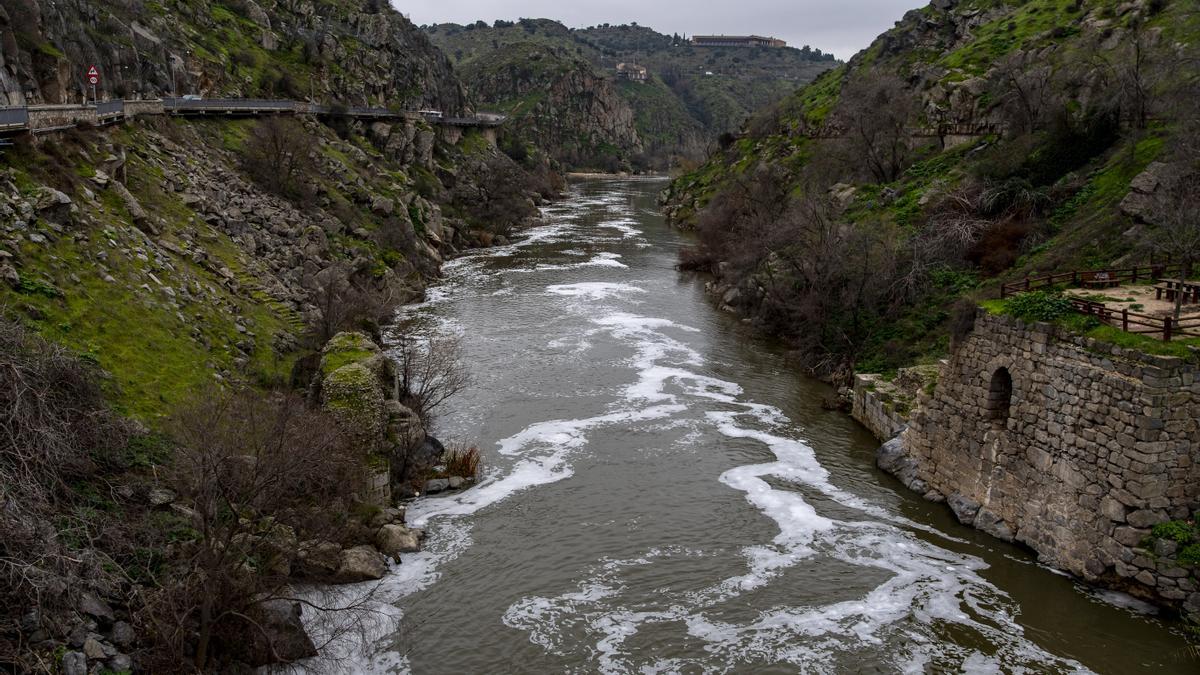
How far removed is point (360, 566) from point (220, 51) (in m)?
60.8

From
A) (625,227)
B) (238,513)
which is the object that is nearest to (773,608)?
(238,513)

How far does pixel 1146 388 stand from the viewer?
53.6 ft

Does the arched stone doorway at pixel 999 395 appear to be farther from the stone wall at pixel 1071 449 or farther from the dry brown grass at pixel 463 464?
the dry brown grass at pixel 463 464

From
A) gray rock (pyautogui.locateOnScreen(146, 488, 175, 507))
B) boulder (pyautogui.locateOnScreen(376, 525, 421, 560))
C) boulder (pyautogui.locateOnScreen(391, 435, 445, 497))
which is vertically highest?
gray rock (pyautogui.locateOnScreen(146, 488, 175, 507))

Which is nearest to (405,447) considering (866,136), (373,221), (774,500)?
(774,500)

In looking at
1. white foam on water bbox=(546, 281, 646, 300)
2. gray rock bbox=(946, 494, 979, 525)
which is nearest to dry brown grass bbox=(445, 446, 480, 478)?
gray rock bbox=(946, 494, 979, 525)

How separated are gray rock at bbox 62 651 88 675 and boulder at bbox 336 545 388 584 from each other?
6.24 meters

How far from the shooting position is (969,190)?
121 feet

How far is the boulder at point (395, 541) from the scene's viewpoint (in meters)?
18.5

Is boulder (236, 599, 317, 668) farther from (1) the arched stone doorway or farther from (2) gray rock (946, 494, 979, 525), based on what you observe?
(1) the arched stone doorway

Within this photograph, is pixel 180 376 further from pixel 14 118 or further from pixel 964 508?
pixel 964 508

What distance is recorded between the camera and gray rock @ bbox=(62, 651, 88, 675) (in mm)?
10453

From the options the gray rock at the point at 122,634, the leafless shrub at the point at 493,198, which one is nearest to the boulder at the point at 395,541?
the gray rock at the point at 122,634

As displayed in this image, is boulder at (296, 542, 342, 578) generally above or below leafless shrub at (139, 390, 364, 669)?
below
